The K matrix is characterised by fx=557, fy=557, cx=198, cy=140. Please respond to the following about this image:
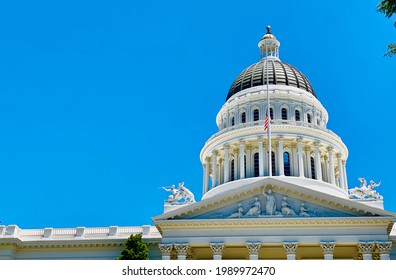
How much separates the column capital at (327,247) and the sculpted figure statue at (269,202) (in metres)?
4.68

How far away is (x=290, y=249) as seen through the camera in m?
44.6

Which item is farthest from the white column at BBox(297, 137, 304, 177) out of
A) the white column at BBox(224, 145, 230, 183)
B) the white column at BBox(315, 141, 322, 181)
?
the white column at BBox(224, 145, 230, 183)

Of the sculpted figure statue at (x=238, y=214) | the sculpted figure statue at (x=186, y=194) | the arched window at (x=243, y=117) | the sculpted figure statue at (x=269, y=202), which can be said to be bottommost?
the sculpted figure statue at (x=238, y=214)

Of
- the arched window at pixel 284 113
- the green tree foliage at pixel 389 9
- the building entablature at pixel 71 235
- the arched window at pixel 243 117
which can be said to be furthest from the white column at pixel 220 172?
the green tree foliage at pixel 389 9

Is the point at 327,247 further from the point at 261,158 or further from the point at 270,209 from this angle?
the point at 261,158

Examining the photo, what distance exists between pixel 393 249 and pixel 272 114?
980 inches

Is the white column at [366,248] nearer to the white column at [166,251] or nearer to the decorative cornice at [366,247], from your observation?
the decorative cornice at [366,247]

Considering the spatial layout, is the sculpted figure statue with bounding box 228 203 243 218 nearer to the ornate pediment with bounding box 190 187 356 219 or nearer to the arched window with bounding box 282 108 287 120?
the ornate pediment with bounding box 190 187 356 219

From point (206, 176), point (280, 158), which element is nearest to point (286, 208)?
point (280, 158)

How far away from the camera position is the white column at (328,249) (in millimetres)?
44062

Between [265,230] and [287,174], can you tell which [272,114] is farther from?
[265,230]

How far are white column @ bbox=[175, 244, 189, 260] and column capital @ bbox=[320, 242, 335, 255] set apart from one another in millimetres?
10957

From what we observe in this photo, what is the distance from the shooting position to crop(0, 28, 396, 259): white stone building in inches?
1766

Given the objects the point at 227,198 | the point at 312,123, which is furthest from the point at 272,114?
the point at 227,198
